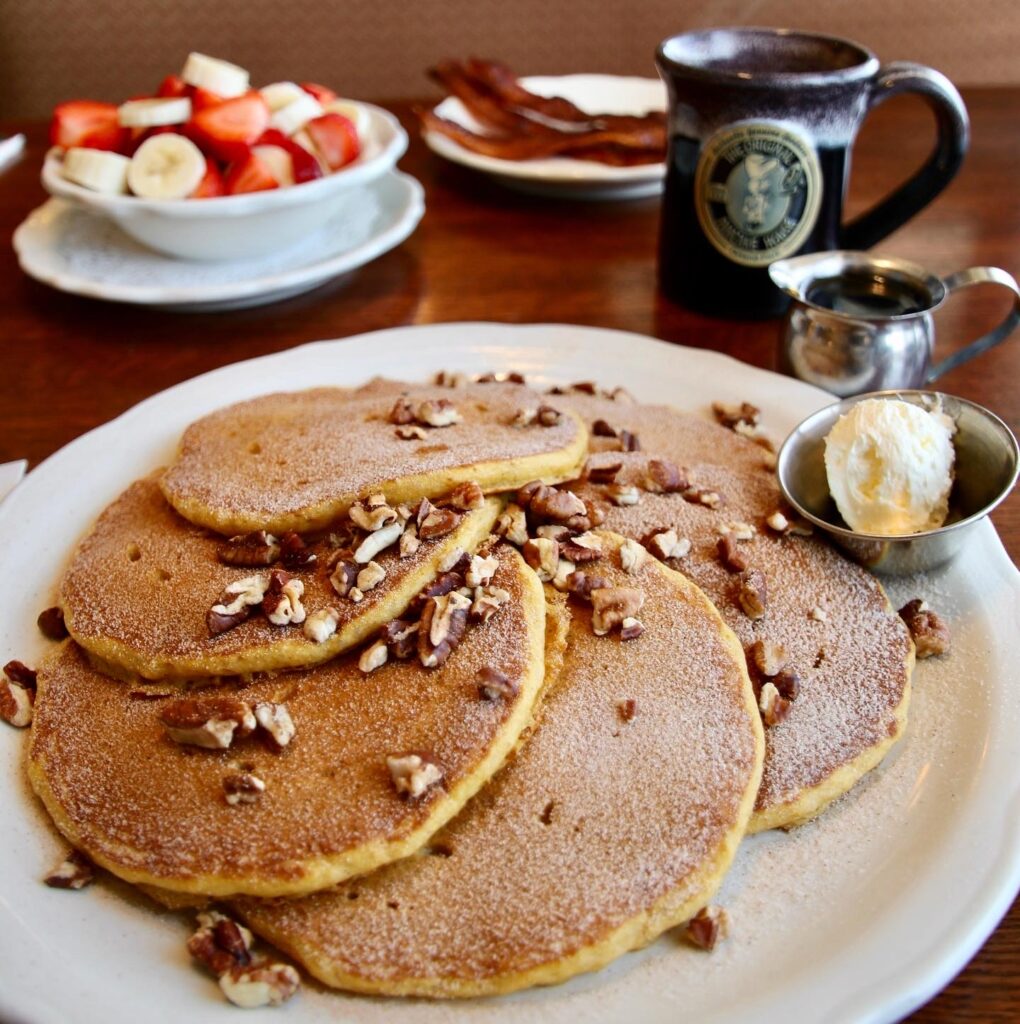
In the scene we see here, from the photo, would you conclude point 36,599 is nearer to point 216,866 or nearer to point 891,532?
point 216,866

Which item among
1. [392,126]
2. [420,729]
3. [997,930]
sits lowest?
[997,930]

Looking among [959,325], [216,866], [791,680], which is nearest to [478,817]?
[216,866]

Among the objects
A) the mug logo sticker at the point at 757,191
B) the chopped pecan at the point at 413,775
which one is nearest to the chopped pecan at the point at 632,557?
the chopped pecan at the point at 413,775

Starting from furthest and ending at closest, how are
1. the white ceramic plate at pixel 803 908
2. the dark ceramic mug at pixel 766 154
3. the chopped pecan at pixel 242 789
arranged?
the dark ceramic mug at pixel 766 154
the chopped pecan at pixel 242 789
the white ceramic plate at pixel 803 908

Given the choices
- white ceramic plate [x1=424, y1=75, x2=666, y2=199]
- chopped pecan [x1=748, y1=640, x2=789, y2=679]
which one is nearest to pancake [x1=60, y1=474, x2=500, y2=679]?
chopped pecan [x1=748, y1=640, x2=789, y2=679]

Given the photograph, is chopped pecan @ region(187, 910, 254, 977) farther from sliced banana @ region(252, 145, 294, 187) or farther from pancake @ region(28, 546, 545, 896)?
sliced banana @ region(252, 145, 294, 187)

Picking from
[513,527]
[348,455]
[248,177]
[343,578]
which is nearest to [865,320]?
[513,527]

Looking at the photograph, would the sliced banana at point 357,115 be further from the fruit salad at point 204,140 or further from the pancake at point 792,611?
the pancake at point 792,611
